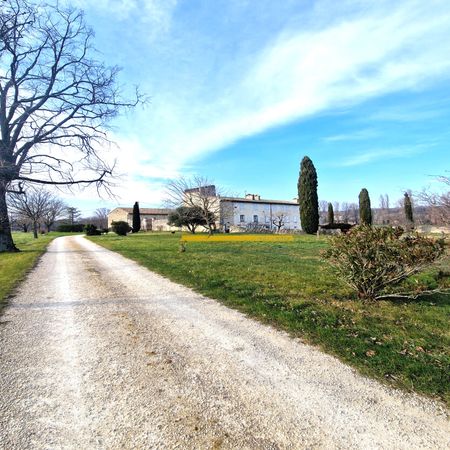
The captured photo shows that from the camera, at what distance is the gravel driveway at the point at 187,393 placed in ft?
6.62

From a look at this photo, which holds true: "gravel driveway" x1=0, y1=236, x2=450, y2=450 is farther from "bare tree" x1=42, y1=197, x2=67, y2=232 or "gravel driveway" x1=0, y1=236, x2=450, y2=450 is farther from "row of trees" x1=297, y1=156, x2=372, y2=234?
"bare tree" x1=42, y1=197, x2=67, y2=232

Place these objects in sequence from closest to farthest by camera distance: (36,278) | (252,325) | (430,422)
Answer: (430,422) → (252,325) → (36,278)

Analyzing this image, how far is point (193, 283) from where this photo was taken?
6996mm

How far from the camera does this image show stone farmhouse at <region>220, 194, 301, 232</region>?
46.4m

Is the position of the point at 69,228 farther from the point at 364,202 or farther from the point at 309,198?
the point at 364,202

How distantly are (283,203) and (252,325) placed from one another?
54.1 m

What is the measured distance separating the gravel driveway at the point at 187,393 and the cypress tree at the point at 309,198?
2872 cm

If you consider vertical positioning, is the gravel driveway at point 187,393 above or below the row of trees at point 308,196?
below

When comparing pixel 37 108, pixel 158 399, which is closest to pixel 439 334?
pixel 158 399

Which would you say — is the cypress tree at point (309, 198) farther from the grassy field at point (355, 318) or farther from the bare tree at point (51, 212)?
the bare tree at point (51, 212)

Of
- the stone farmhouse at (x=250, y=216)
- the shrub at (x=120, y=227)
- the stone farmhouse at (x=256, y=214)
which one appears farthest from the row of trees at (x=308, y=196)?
the shrub at (x=120, y=227)

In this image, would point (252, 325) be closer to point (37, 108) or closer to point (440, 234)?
point (440, 234)

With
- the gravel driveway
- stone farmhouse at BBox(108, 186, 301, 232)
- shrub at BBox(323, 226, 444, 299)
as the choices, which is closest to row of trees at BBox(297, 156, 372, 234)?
stone farmhouse at BBox(108, 186, 301, 232)

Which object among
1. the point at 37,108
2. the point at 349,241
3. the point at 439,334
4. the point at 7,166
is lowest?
the point at 439,334
